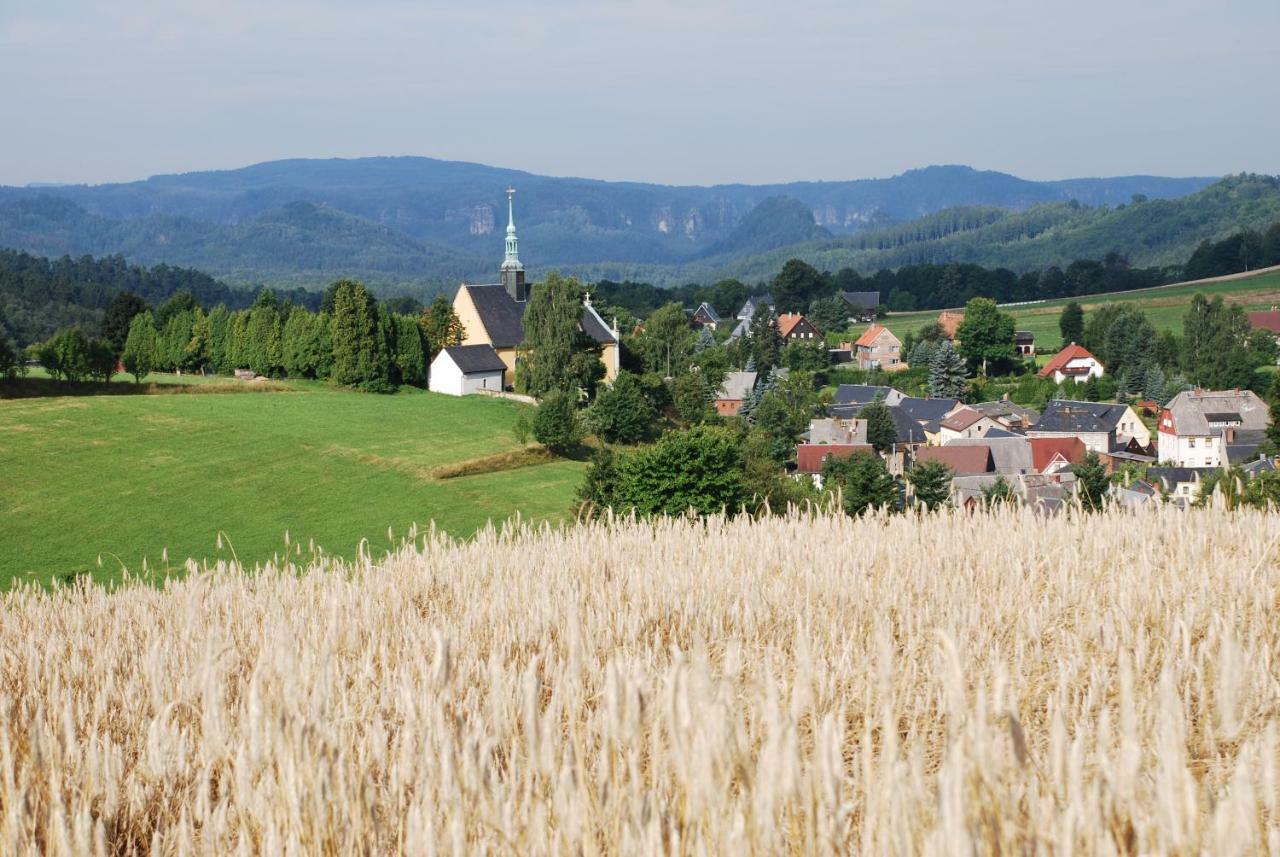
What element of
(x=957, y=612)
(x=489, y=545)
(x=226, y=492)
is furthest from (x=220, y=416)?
(x=957, y=612)

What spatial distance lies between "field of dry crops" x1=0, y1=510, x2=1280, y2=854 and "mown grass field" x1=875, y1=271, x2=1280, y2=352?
12635 cm

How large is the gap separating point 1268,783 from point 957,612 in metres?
2.54

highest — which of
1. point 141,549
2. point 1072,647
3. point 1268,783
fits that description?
point 1268,783

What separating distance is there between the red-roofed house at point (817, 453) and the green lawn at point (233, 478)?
638 inches

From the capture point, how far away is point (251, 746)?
2906 millimetres

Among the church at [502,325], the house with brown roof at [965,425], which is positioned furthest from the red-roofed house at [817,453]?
the church at [502,325]

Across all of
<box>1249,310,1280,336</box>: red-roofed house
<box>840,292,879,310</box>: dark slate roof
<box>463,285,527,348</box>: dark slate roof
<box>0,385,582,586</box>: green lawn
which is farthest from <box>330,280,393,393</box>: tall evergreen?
<box>840,292,879,310</box>: dark slate roof

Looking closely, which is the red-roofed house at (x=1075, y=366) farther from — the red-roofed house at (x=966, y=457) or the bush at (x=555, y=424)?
the bush at (x=555, y=424)

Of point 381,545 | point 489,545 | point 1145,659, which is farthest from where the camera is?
point 381,545

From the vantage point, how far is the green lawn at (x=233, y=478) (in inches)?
1511

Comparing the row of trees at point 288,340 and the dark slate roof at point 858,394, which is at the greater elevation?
the row of trees at point 288,340

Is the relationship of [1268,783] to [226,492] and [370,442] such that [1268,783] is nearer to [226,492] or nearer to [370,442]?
[226,492]

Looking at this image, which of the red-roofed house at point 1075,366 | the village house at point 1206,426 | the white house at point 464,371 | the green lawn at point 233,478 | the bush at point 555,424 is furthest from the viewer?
the red-roofed house at point 1075,366

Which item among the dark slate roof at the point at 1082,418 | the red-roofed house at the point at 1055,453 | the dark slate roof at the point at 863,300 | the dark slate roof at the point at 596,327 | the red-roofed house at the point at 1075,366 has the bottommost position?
the red-roofed house at the point at 1055,453
